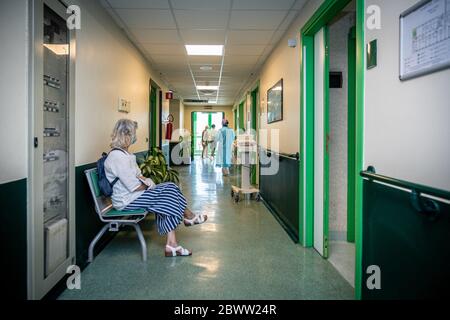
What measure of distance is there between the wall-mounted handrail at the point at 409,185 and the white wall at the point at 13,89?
85.7 inches

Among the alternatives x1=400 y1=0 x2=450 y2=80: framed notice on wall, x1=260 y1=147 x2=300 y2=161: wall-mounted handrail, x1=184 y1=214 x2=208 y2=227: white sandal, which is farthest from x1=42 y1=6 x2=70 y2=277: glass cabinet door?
x1=260 y1=147 x2=300 y2=161: wall-mounted handrail

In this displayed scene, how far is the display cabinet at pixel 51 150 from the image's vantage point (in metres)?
2.20

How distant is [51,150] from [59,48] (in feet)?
2.72

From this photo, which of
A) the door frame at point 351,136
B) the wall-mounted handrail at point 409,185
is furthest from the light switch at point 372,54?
the door frame at point 351,136

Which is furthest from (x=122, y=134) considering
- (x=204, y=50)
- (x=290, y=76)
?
(x=204, y=50)

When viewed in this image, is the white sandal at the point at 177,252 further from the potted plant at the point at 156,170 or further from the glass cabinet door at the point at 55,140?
the potted plant at the point at 156,170

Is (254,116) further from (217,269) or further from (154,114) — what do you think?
(217,269)

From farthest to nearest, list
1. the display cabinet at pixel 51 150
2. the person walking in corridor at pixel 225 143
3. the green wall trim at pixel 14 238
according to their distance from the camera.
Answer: the person walking in corridor at pixel 225 143, the display cabinet at pixel 51 150, the green wall trim at pixel 14 238

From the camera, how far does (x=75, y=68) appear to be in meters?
2.99

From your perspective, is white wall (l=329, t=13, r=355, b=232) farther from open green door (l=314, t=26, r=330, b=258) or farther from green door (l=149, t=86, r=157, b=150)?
green door (l=149, t=86, r=157, b=150)

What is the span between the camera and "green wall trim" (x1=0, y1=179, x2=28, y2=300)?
1890 millimetres

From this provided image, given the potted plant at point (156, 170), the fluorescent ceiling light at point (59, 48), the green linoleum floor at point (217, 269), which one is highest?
the fluorescent ceiling light at point (59, 48)
